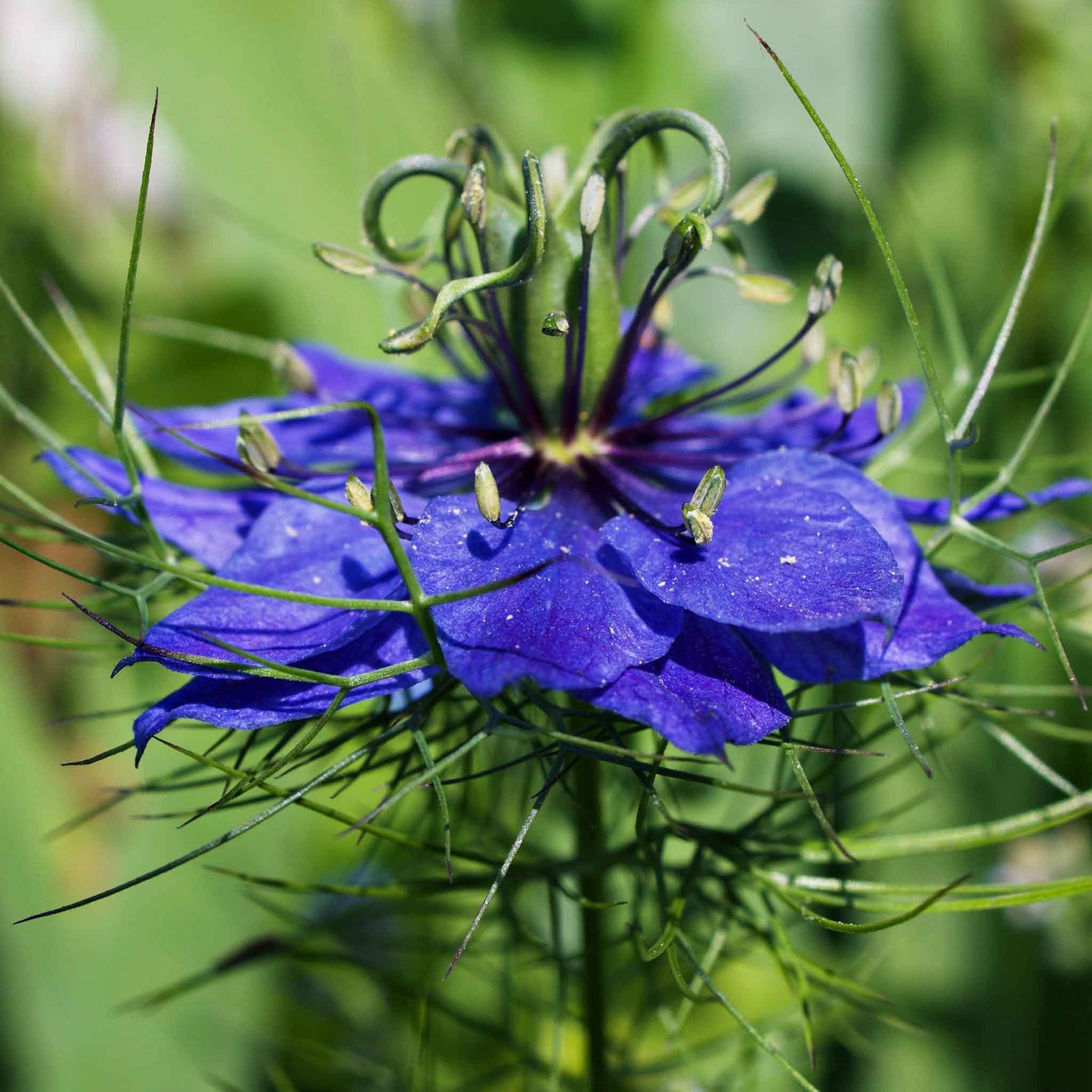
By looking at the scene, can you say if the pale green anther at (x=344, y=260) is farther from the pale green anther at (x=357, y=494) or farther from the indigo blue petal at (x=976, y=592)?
the indigo blue petal at (x=976, y=592)

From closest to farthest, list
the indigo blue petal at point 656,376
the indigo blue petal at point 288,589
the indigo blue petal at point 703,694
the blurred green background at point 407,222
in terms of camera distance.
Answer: the indigo blue petal at point 703,694
the indigo blue petal at point 288,589
the indigo blue petal at point 656,376
the blurred green background at point 407,222

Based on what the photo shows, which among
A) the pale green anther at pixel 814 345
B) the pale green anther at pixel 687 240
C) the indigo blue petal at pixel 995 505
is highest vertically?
the pale green anther at pixel 814 345

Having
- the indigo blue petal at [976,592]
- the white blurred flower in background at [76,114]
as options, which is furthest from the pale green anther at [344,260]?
the white blurred flower in background at [76,114]

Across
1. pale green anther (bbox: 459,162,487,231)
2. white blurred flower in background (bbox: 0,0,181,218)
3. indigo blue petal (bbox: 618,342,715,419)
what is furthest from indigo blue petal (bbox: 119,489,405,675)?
white blurred flower in background (bbox: 0,0,181,218)

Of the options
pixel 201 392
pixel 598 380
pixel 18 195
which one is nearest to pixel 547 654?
pixel 598 380

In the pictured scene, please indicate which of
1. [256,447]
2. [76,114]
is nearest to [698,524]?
[256,447]

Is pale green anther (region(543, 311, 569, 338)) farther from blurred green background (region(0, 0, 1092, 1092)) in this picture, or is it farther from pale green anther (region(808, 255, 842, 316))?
blurred green background (region(0, 0, 1092, 1092))
